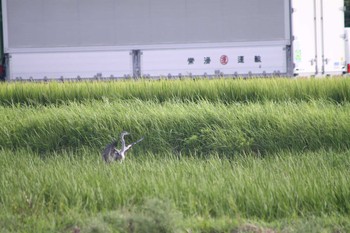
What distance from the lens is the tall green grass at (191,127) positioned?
12.5 metres

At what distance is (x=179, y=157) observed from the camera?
40.4 ft

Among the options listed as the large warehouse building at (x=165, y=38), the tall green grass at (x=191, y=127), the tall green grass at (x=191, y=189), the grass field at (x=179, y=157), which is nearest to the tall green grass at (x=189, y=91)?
the grass field at (x=179, y=157)

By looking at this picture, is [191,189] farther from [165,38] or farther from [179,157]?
[165,38]

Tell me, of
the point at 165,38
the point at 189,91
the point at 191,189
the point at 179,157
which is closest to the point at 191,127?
the point at 179,157

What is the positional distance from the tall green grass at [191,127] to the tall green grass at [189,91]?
0.90 meters

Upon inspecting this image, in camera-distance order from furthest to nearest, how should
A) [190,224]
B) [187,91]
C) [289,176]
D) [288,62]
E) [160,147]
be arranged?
1. [288,62]
2. [187,91]
3. [160,147]
4. [289,176]
5. [190,224]

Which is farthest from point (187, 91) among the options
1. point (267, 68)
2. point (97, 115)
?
point (267, 68)

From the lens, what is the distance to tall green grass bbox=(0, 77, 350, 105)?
15148 millimetres

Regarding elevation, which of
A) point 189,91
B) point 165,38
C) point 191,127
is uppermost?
point 165,38

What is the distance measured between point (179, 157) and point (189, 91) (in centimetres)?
385

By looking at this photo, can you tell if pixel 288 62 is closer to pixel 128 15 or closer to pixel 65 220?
pixel 128 15

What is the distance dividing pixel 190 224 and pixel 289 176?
6.39 ft

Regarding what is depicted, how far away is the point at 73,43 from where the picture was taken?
22.4 m

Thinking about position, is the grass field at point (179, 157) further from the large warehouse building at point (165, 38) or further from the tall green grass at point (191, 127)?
the large warehouse building at point (165, 38)
